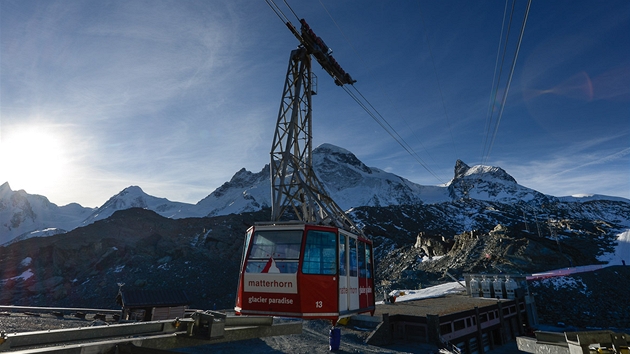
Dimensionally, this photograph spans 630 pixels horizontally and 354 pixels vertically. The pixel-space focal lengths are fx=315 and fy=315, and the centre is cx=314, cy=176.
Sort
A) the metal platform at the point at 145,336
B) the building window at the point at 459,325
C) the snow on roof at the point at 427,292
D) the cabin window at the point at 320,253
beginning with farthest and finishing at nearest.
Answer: the snow on roof at the point at 427,292, the building window at the point at 459,325, the cabin window at the point at 320,253, the metal platform at the point at 145,336

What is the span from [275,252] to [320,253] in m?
1.38

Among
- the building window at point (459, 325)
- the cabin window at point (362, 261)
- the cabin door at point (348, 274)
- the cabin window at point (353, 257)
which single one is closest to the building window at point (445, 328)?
the building window at point (459, 325)

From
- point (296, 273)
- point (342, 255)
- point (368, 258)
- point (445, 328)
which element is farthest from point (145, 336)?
point (445, 328)

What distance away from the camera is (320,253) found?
9672mm

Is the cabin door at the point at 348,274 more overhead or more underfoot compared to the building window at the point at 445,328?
more overhead

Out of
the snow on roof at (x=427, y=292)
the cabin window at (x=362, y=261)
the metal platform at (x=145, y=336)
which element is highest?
the cabin window at (x=362, y=261)

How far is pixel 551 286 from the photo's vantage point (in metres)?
37.2

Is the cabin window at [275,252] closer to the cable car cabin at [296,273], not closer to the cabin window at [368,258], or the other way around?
the cable car cabin at [296,273]

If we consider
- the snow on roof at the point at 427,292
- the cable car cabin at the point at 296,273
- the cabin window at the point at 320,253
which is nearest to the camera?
the cable car cabin at the point at 296,273

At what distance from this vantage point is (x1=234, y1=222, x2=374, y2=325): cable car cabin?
916 cm

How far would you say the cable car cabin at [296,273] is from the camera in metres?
9.16

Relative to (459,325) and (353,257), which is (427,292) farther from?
(353,257)

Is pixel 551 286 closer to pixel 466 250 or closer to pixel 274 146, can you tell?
pixel 466 250

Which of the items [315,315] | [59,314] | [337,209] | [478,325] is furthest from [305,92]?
[59,314]
